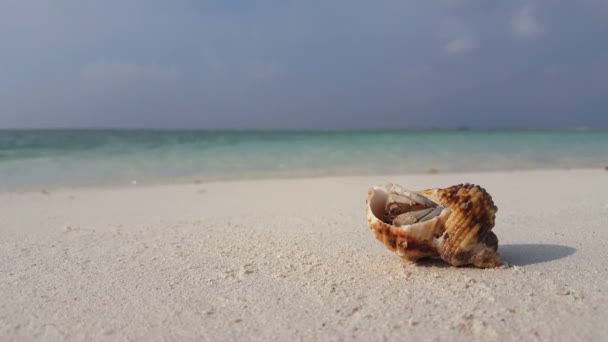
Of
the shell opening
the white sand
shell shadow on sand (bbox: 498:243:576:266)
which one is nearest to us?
the white sand

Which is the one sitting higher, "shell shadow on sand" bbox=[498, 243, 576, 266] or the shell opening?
the shell opening

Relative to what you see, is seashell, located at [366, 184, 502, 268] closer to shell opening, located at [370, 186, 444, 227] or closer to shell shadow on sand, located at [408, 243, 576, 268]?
shell opening, located at [370, 186, 444, 227]

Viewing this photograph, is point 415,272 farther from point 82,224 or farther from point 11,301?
point 82,224

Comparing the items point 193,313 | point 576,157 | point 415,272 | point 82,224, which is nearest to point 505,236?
point 415,272

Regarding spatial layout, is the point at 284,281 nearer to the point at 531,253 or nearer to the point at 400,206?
the point at 400,206

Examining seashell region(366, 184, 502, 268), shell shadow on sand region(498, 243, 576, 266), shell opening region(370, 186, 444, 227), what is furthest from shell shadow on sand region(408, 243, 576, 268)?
shell opening region(370, 186, 444, 227)

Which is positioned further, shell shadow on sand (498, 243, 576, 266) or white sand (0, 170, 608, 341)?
shell shadow on sand (498, 243, 576, 266)

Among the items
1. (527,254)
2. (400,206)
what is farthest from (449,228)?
(527,254)
